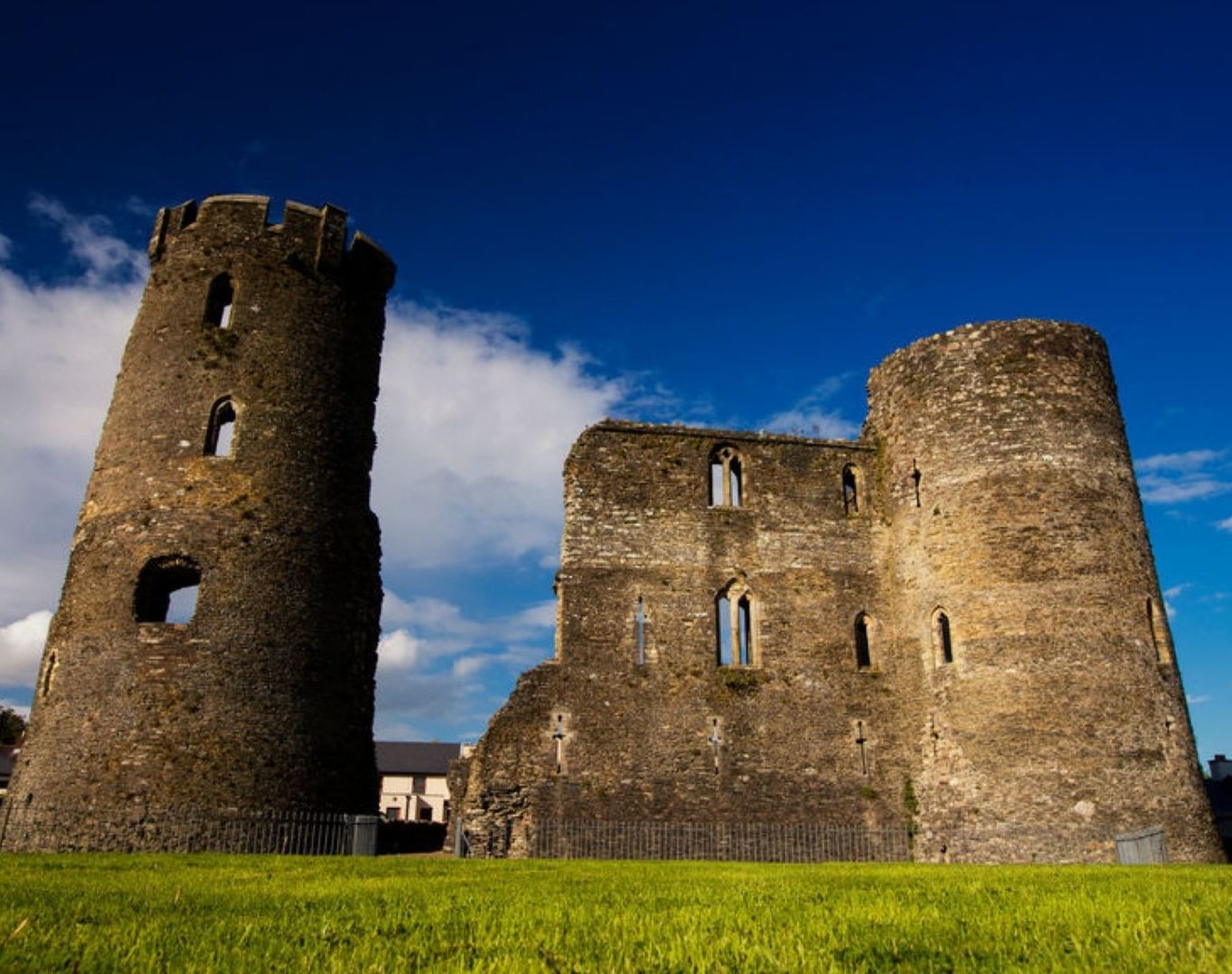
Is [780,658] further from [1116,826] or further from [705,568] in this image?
[1116,826]

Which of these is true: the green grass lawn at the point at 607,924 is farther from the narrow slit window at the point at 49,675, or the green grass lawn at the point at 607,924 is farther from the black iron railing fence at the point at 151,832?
the narrow slit window at the point at 49,675

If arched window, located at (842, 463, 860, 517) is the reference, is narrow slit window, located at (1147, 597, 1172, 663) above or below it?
below

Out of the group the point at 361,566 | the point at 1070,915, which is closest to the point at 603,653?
the point at 361,566

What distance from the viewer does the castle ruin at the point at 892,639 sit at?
18188 mm

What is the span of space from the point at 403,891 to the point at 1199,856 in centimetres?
1675

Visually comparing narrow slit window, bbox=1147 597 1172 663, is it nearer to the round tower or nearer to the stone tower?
the round tower

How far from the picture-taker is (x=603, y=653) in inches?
799

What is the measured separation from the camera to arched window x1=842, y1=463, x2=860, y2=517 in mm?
22984

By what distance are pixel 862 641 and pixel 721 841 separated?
5818 millimetres

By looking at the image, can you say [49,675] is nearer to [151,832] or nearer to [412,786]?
[151,832]

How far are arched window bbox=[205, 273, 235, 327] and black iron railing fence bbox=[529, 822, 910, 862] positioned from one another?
1292 cm

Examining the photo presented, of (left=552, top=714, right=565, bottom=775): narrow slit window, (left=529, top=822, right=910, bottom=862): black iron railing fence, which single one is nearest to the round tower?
(left=529, top=822, right=910, bottom=862): black iron railing fence

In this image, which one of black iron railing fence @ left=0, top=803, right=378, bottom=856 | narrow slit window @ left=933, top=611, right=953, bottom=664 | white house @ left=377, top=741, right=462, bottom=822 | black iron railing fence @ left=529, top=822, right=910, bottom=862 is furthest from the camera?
white house @ left=377, top=741, right=462, bottom=822

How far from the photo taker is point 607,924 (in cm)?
477
